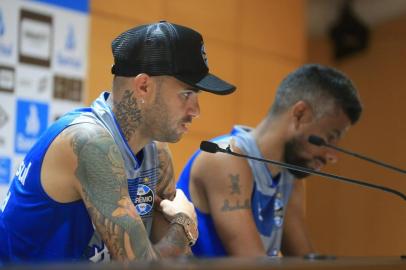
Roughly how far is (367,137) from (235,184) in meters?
3.42

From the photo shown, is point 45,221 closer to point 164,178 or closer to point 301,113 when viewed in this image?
point 164,178

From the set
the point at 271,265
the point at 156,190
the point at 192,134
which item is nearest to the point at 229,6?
the point at 192,134

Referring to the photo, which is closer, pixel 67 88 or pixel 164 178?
pixel 164 178

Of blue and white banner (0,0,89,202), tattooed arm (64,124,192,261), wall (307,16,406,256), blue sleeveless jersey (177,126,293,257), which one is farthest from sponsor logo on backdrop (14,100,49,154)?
wall (307,16,406,256)

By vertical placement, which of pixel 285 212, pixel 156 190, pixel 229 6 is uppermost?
pixel 229 6

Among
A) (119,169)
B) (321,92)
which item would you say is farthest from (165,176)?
(321,92)

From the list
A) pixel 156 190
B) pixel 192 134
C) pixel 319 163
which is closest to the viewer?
pixel 156 190

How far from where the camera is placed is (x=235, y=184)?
184 cm

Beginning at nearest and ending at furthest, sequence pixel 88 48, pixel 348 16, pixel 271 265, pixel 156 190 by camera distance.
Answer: pixel 271 265, pixel 156 190, pixel 88 48, pixel 348 16

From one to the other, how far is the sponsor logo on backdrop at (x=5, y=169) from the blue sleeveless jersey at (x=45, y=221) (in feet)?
4.69

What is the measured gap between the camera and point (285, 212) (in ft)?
7.07

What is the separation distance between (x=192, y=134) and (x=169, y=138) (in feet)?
6.30

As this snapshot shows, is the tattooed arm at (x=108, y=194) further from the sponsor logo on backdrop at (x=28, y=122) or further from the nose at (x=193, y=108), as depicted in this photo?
the sponsor logo on backdrop at (x=28, y=122)

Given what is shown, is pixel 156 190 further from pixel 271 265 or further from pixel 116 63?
pixel 271 265
